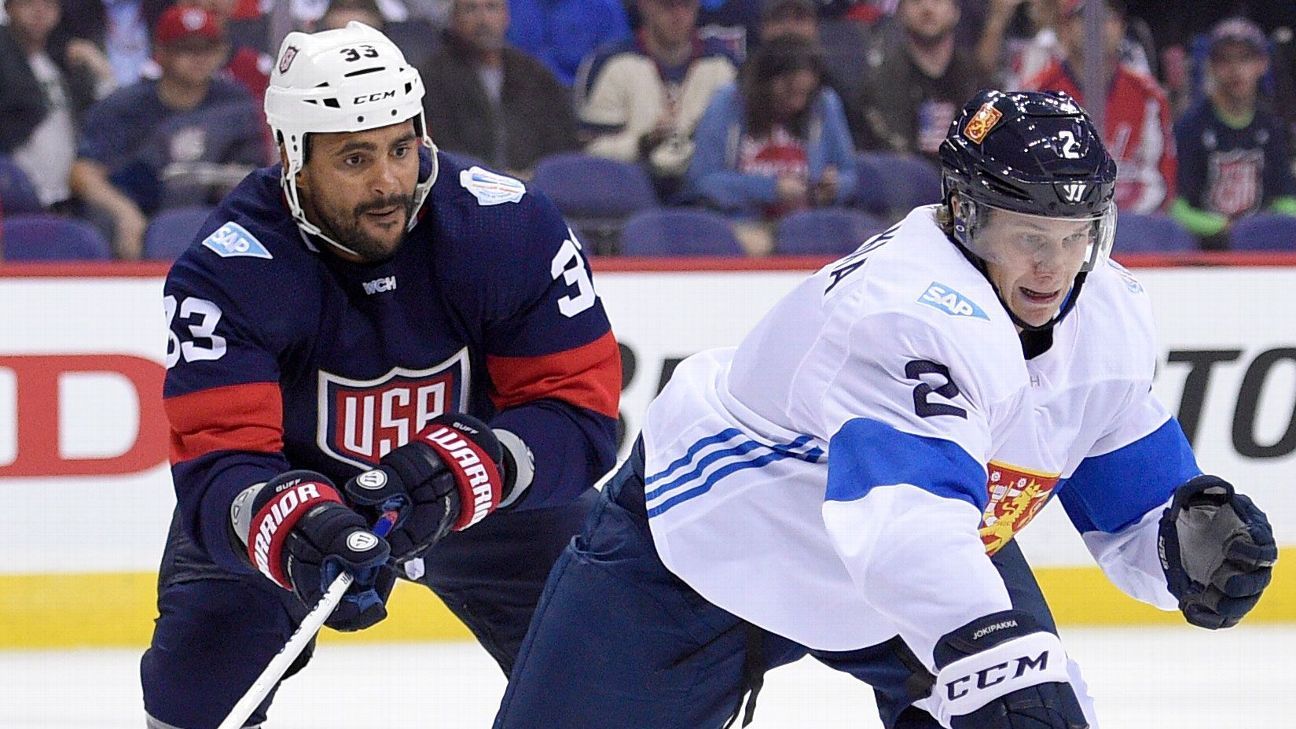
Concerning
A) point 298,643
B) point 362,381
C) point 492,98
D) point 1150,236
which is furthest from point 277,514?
point 1150,236

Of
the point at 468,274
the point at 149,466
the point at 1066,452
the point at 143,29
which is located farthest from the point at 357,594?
the point at 143,29

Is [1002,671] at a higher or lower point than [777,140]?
higher

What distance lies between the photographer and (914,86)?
483cm

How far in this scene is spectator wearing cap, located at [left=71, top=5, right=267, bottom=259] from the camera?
4.52m

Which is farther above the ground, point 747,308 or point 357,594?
point 357,594

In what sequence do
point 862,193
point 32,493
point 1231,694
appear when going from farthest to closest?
point 862,193 < point 32,493 < point 1231,694

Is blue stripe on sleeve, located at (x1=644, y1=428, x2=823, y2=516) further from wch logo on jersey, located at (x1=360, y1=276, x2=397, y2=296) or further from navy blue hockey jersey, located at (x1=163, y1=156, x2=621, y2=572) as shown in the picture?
wch logo on jersey, located at (x1=360, y1=276, x2=397, y2=296)

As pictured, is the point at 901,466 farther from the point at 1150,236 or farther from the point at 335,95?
the point at 1150,236

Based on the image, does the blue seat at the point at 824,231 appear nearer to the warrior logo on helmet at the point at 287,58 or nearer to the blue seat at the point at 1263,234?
the blue seat at the point at 1263,234

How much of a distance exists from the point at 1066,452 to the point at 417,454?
0.82 metres

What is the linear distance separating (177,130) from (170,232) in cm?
31

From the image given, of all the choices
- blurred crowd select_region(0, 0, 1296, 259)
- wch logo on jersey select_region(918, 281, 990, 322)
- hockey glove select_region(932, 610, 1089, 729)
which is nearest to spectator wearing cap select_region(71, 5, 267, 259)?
blurred crowd select_region(0, 0, 1296, 259)

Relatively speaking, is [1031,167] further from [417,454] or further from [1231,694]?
[1231,694]

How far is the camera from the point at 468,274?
8.18 feet
